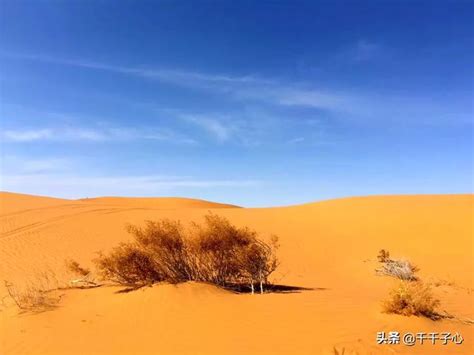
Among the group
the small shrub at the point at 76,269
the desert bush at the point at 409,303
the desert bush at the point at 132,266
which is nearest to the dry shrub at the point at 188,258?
the desert bush at the point at 132,266

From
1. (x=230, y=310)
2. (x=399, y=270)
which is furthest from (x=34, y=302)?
(x=399, y=270)

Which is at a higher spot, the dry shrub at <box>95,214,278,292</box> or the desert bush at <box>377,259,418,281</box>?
the dry shrub at <box>95,214,278,292</box>

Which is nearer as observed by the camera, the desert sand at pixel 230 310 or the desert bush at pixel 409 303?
the desert sand at pixel 230 310

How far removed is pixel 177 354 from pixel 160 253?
3.74m

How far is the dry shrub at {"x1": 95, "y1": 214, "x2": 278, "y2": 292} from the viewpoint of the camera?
30.1 ft

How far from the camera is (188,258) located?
9.53 m

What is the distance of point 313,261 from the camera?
17969mm

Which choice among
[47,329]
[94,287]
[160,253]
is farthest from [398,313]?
[94,287]

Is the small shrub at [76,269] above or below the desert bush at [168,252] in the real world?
below

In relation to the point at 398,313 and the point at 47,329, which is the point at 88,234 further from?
the point at 398,313

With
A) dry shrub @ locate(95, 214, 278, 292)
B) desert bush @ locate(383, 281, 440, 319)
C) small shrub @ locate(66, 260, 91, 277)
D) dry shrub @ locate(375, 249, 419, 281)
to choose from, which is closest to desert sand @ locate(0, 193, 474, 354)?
desert bush @ locate(383, 281, 440, 319)

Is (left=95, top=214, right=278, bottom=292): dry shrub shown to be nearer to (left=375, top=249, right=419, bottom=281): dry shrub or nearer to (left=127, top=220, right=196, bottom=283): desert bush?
(left=127, top=220, right=196, bottom=283): desert bush

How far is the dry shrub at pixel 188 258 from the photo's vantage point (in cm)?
917

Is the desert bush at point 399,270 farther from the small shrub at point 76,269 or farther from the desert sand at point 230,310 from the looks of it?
the small shrub at point 76,269
